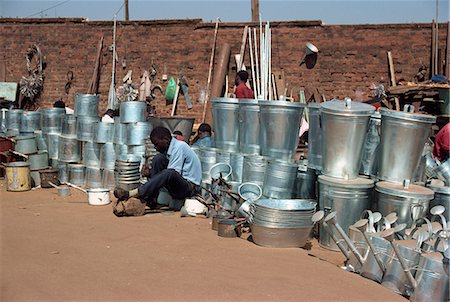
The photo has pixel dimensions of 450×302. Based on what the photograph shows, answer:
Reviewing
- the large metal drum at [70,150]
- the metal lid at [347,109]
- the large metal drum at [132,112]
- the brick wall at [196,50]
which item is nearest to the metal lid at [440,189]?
the metal lid at [347,109]

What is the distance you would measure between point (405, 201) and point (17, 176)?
6.49 metres

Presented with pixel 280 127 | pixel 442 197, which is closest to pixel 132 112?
pixel 280 127

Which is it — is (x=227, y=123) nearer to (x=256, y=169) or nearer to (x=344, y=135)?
(x=256, y=169)

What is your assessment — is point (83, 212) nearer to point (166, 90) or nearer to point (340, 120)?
point (340, 120)

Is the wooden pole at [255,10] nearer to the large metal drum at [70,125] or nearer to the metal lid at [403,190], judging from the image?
the large metal drum at [70,125]

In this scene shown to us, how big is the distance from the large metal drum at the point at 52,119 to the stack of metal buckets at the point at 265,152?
12.0 feet

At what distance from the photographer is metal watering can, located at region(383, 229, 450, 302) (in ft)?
13.6

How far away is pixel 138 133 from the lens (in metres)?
9.02

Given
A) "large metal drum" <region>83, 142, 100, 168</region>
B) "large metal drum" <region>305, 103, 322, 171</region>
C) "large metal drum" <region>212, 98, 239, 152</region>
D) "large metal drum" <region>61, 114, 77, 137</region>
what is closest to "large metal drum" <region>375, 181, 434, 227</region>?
"large metal drum" <region>305, 103, 322, 171</region>

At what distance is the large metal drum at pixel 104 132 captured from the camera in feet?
30.9

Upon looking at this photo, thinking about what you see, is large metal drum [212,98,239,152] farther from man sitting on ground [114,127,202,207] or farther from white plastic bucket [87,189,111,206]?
white plastic bucket [87,189,111,206]

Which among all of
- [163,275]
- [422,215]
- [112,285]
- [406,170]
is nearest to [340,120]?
[406,170]

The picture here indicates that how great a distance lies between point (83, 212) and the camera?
732 cm

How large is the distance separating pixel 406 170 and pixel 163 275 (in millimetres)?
2938
